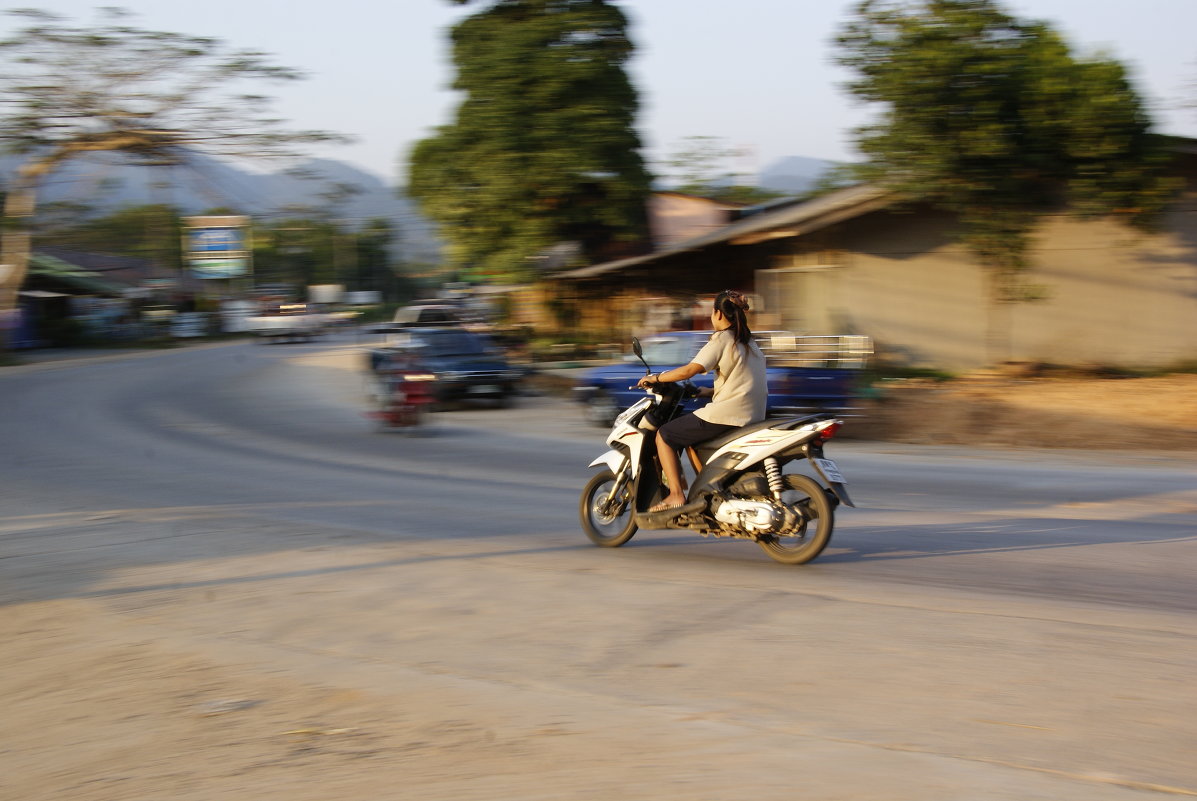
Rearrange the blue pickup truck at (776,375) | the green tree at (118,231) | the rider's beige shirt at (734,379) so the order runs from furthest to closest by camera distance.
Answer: the green tree at (118,231) → the blue pickup truck at (776,375) → the rider's beige shirt at (734,379)

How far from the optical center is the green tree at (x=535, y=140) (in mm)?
27922

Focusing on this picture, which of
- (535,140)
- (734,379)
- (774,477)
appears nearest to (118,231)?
(535,140)

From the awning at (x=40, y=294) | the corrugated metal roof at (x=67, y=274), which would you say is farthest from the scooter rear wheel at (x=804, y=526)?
the awning at (x=40, y=294)

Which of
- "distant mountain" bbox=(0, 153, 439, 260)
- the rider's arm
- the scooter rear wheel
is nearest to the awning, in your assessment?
"distant mountain" bbox=(0, 153, 439, 260)

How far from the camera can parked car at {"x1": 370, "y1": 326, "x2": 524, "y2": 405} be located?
22141 millimetres

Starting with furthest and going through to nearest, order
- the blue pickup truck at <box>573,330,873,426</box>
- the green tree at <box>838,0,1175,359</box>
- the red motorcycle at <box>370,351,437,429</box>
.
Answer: the green tree at <box>838,0,1175,359</box> < the red motorcycle at <box>370,351,437,429</box> < the blue pickup truck at <box>573,330,873,426</box>

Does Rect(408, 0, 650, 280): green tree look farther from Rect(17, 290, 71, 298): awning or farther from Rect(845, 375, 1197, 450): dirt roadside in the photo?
Rect(17, 290, 71, 298): awning

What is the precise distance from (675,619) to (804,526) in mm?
1619

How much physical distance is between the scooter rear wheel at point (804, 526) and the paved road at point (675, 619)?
0.19 metres

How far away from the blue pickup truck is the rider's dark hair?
7.89 metres

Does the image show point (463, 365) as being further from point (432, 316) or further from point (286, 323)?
point (286, 323)

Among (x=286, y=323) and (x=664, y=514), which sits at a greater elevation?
(x=286, y=323)

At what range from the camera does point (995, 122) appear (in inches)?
797

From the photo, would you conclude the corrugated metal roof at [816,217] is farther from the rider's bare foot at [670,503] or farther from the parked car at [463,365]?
the rider's bare foot at [670,503]
